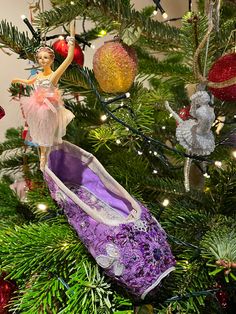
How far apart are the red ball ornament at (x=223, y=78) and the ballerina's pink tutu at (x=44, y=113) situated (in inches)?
6.7

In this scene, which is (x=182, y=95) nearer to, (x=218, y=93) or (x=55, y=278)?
(x=218, y=93)

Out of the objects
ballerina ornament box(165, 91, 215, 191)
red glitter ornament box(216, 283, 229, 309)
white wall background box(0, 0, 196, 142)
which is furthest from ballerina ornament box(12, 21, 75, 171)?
white wall background box(0, 0, 196, 142)

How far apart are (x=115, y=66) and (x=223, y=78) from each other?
0.43 feet

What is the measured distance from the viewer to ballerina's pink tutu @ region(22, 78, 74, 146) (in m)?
0.46

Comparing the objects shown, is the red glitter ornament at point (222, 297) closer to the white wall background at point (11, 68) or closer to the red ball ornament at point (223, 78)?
the red ball ornament at point (223, 78)

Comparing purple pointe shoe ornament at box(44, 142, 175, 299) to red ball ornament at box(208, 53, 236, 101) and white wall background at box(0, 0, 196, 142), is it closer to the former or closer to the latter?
red ball ornament at box(208, 53, 236, 101)

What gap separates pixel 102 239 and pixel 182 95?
0.55 meters

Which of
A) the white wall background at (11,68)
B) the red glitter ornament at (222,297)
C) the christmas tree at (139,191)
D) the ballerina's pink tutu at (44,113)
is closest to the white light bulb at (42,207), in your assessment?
the christmas tree at (139,191)

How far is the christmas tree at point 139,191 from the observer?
432 millimetres

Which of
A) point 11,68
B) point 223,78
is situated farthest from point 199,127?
point 11,68

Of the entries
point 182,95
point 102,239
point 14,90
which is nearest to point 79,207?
point 102,239

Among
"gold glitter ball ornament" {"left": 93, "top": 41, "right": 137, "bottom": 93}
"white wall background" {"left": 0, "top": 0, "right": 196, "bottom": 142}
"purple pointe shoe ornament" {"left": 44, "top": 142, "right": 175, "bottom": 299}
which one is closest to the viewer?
"purple pointe shoe ornament" {"left": 44, "top": 142, "right": 175, "bottom": 299}

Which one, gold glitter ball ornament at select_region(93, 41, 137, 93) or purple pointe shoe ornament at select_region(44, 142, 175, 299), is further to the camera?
gold glitter ball ornament at select_region(93, 41, 137, 93)

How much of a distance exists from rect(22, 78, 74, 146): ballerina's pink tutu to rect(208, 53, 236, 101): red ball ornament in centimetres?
17
